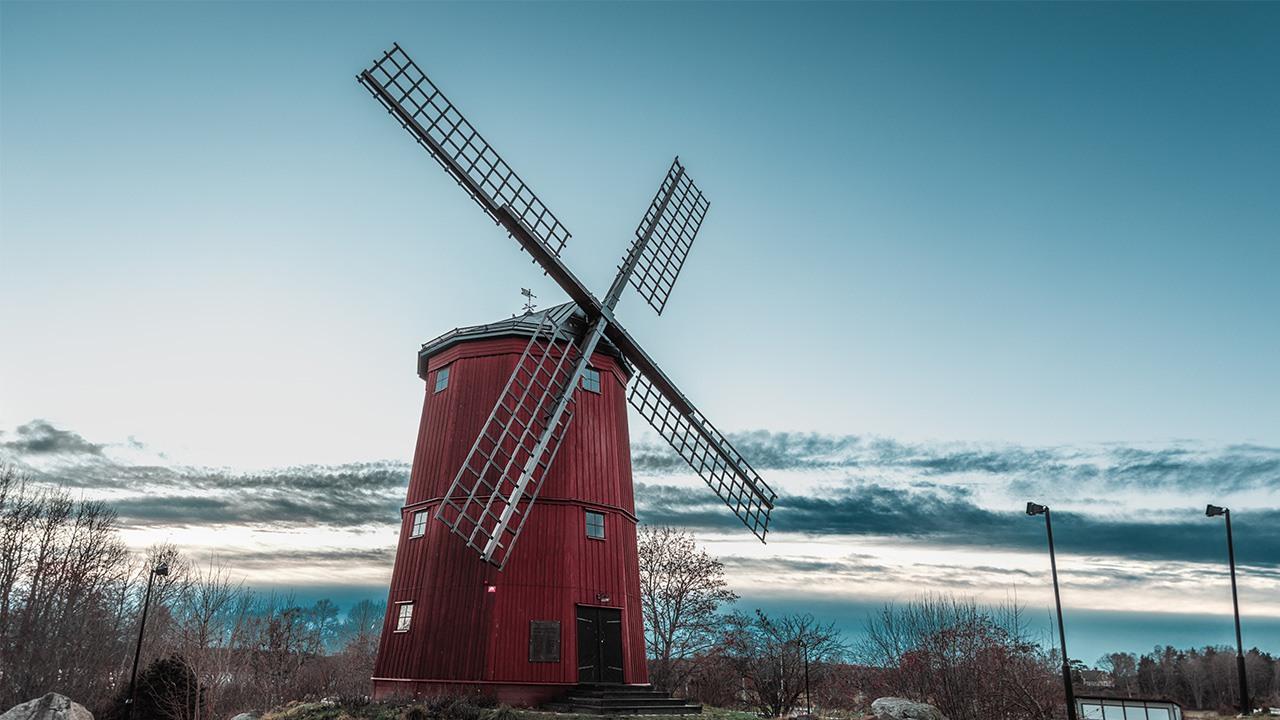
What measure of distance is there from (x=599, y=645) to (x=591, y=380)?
696 centimetres

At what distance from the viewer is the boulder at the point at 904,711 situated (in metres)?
22.1

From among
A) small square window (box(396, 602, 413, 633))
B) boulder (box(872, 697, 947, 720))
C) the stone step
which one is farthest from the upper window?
boulder (box(872, 697, 947, 720))

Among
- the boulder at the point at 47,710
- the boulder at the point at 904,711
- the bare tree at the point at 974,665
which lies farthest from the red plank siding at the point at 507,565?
the bare tree at the point at 974,665

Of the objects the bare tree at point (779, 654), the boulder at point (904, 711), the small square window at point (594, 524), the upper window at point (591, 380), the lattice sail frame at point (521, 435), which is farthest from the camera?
the bare tree at point (779, 654)

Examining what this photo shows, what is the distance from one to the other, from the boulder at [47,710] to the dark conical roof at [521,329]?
13.3m

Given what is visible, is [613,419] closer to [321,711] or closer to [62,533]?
[321,711]

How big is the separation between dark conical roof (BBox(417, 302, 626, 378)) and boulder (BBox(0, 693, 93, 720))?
13283 millimetres

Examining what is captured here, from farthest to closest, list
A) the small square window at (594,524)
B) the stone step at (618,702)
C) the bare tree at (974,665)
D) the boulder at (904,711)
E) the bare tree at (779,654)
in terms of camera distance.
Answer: the bare tree at (779,654) < the bare tree at (974,665) < the boulder at (904,711) < the small square window at (594,524) < the stone step at (618,702)

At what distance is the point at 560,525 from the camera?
1973 centimetres

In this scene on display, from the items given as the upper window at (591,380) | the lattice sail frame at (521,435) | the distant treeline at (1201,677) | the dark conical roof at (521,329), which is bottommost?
the distant treeline at (1201,677)

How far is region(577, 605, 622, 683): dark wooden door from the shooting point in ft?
61.5

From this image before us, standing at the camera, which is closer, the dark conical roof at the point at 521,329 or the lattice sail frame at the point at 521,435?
the lattice sail frame at the point at 521,435

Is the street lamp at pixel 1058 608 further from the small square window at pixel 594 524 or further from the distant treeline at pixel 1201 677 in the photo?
the distant treeline at pixel 1201 677

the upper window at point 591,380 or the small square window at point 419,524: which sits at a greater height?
the upper window at point 591,380
